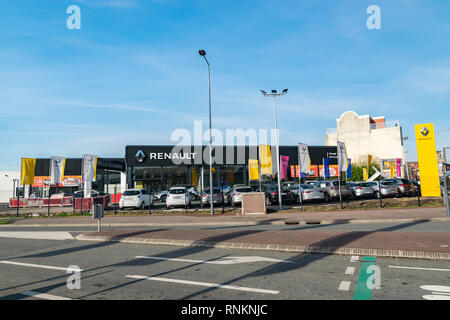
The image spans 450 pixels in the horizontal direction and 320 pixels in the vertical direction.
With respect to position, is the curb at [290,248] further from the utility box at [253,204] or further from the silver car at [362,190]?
the silver car at [362,190]

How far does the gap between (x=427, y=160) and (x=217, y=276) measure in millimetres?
22044

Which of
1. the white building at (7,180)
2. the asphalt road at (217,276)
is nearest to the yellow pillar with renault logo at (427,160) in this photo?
the asphalt road at (217,276)

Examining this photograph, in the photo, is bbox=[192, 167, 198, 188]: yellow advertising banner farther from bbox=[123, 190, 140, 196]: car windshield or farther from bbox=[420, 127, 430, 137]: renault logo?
bbox=[420, 127, 430, 137]: renault logo

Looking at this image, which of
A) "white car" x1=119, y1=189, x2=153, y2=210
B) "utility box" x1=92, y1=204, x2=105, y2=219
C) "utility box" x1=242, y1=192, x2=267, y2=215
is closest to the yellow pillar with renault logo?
"utility box" x1=242, y1=192, x2=267, y2=215

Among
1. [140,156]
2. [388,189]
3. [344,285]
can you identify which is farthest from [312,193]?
Result: [140,156]

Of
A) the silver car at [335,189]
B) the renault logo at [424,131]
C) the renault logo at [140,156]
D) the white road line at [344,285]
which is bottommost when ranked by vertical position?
the white road line at [344,285]

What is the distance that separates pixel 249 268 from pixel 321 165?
143 feet

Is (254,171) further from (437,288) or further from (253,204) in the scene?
(437,288)

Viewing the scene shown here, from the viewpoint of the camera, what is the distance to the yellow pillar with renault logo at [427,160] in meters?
22.3

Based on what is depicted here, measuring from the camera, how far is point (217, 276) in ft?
19.8

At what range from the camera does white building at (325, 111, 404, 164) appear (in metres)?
64.2

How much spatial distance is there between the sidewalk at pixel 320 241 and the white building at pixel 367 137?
60.1 meters
